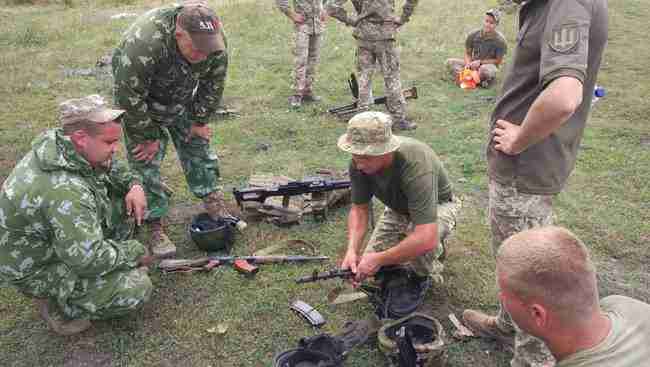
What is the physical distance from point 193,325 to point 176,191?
247 centimetres

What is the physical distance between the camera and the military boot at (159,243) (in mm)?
5059

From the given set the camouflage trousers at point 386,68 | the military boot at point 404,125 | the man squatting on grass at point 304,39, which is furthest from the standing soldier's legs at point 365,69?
the man squatting on grass at point 304,39

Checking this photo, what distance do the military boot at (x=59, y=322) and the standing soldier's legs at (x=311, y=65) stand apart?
605 centimetres

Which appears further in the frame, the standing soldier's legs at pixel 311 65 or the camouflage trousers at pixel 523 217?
the standing soldier's legs at pixel 311 65

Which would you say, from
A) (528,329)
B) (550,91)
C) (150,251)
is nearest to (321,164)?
(150,251)

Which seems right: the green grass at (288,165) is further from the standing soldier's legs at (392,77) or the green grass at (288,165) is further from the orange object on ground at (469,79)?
the standing soldier's legs at (392,77)

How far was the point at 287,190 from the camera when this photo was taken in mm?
5477

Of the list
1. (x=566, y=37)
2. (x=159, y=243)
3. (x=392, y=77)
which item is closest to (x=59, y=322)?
(x=159, y=243)

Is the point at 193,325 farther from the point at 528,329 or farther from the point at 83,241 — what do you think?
the point at 528,329

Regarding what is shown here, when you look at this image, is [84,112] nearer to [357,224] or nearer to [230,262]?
[230,262]

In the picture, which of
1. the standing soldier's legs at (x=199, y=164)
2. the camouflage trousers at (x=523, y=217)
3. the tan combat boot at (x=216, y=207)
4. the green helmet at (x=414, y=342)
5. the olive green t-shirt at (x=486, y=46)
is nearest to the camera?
the camouflage trousers at (x=523, y=217)

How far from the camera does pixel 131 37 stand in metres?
4.35

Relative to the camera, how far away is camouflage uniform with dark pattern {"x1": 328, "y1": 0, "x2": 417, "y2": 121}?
7.78 metres

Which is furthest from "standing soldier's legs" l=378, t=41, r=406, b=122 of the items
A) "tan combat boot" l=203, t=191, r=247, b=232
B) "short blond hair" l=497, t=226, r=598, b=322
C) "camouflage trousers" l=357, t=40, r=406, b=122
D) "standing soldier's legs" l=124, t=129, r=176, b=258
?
"short blond hair" l=497, t=226, r=598, b=322
